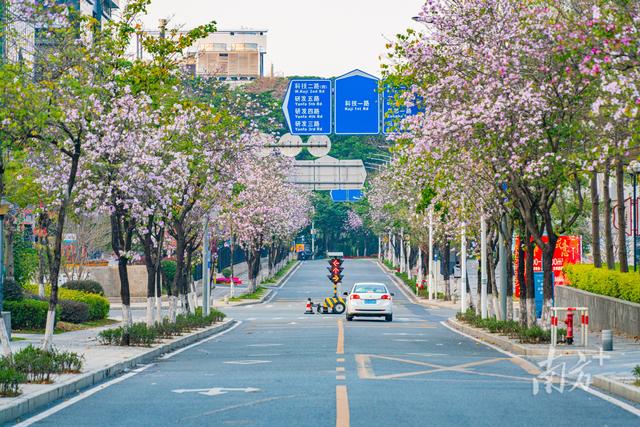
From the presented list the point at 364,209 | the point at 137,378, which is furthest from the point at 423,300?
the point at 364,209

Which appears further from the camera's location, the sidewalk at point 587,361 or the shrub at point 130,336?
the shrub at point 130,336

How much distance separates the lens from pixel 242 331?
3903cm

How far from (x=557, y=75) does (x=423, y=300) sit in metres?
46.4

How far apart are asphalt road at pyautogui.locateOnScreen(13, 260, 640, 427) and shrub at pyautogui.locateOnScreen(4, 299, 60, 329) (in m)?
6.10

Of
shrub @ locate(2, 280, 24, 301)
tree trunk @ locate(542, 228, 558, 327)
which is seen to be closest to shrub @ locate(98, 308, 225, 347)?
shrub @ locate(2, 280, 24, 301)

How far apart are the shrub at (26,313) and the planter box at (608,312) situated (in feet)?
53.8

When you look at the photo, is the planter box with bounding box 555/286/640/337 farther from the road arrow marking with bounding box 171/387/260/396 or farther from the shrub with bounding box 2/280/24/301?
the shrub with bounding box 2/280/24/301

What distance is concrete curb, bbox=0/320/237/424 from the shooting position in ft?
46.3

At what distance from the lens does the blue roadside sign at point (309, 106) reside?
50562mm

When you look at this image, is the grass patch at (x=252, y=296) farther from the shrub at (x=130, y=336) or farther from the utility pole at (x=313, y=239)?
the utility pole at (x=313, y=239)

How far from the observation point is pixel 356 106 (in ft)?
165

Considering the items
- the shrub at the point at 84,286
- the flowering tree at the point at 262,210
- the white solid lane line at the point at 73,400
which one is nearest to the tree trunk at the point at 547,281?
the white solid lane line at the point at 73,400

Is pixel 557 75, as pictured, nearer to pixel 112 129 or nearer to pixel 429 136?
pixel 429 136

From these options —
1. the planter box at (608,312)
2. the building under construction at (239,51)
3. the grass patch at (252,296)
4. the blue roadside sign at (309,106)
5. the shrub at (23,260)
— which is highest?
the building under construction at (239,51)
